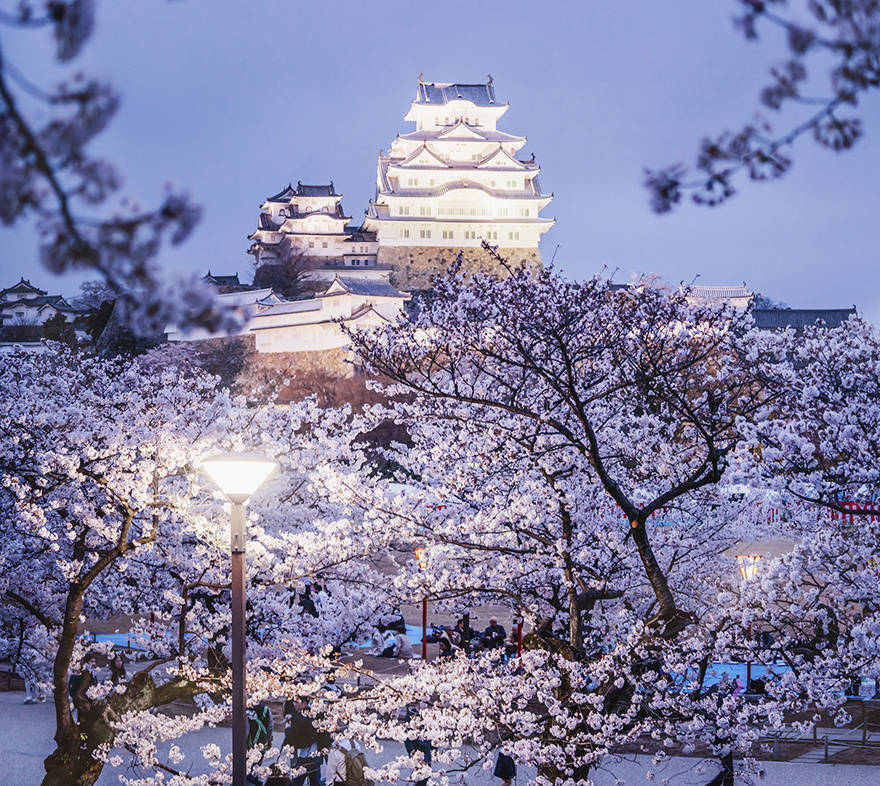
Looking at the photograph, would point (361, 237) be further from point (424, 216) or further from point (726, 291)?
point (726, 291)

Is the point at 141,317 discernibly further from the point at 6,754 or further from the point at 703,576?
the point at 703,576

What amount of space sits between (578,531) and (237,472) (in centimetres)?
461

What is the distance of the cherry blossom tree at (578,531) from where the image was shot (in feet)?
22.7

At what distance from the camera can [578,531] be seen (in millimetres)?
9148

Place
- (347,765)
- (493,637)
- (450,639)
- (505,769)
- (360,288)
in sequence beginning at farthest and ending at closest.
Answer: (360,288)
(493,637)
(450,639)
(505,769)
(347,765)

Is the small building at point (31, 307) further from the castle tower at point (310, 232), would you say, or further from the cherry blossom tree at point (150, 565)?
the cherry blossom tree at point (150, 565)

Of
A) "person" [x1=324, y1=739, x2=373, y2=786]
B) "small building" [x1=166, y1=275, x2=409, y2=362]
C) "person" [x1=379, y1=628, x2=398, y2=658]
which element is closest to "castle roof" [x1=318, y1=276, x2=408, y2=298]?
"small building" [x1=166, y1=275, x2=409, y2=362]

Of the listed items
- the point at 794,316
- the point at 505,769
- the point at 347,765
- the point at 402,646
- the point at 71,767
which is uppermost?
the point at 794,316

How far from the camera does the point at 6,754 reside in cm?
1092

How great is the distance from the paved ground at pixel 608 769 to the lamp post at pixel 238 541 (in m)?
4.87

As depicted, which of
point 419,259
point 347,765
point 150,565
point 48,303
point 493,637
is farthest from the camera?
point 48,303

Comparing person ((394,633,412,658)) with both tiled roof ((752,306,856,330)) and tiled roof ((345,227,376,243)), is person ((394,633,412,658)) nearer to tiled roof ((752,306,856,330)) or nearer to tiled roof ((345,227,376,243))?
tiled roof ((752,306,856,330))

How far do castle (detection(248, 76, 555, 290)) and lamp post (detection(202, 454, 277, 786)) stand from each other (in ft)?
158

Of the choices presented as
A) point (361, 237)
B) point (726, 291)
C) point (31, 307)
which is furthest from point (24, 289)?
point (726, 291)
